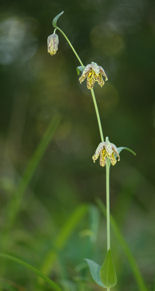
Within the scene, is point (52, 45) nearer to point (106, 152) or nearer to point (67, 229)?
point (106, 152)

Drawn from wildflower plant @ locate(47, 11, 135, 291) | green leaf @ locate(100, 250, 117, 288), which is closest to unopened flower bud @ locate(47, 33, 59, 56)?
wildflower plant @ locate(47, 11, 135, 291)

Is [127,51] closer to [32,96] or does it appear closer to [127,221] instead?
[32,96]

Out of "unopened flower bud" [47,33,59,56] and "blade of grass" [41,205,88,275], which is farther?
"blade of grass" [41,205,88,275]

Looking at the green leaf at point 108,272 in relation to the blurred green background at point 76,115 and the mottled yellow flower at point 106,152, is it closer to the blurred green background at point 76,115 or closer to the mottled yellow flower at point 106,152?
the mottled yellow flower at point 106,152

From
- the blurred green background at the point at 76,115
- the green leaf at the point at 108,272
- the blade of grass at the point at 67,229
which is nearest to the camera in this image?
the green leaf at the point at 108,272

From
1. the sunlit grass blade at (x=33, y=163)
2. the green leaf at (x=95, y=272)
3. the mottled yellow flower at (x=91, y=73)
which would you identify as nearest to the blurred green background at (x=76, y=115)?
the sunlit grass blade at (x=33, y=163)

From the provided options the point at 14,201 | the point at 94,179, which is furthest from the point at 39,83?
the point at 14,201

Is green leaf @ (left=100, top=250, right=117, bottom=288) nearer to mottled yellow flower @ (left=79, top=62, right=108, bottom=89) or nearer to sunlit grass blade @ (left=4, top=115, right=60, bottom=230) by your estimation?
mottled yellow flower @ (left=79, top=62, right=108, bottom=89)
